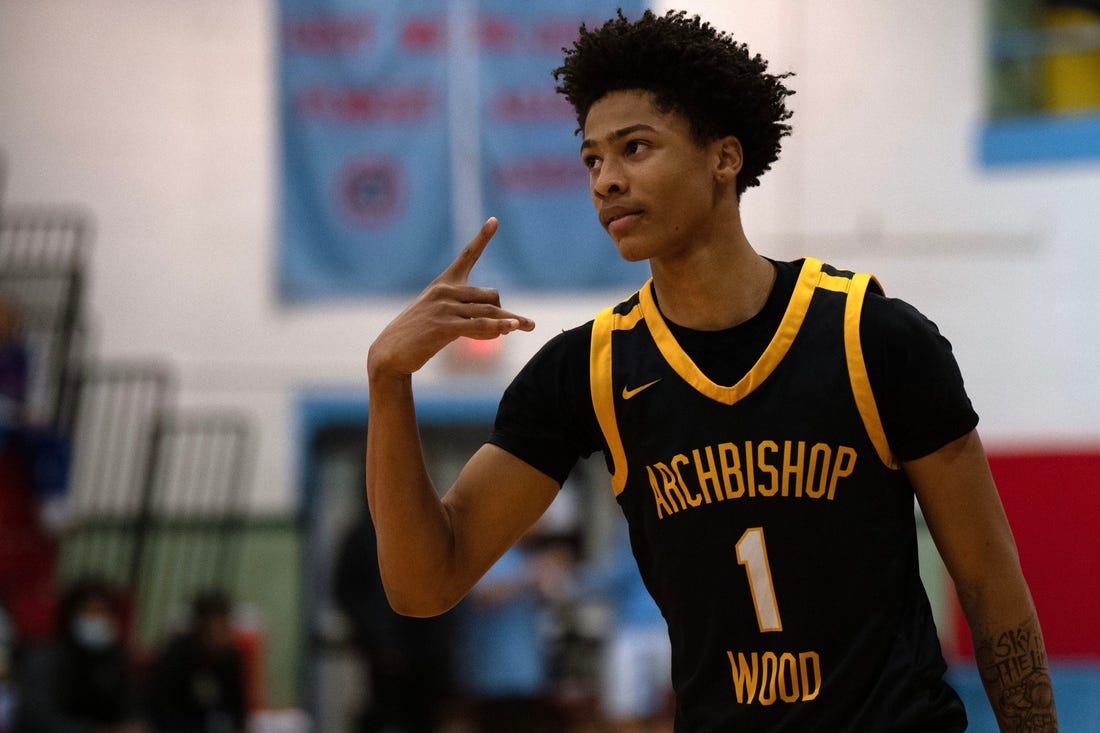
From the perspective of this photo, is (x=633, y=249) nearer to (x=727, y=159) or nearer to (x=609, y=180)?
(x=609, y=180)

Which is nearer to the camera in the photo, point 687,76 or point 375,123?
point 687,76

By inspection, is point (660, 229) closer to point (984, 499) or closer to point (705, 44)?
point (705, 44)

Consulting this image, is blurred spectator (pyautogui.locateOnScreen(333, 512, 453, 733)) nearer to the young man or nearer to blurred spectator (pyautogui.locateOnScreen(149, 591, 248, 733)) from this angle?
blurred spectator (pyautogui.locateOnScreen(149, 591, 248, 733))

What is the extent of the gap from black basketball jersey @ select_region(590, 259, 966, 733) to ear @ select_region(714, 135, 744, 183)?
0.25m

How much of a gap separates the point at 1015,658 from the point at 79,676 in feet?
20.1

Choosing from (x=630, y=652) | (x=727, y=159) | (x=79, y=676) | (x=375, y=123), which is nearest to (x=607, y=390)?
(x=727, y=159)

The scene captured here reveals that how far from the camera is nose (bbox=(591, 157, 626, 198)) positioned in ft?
7.79

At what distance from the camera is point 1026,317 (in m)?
8.26

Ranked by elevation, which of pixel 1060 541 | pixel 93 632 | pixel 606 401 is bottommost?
pixel 93 632

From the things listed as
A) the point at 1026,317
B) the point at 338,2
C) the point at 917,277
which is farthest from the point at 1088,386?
the point at 338,2

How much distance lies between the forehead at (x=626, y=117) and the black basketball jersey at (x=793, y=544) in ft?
1.19

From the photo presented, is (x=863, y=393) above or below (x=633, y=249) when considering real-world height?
below

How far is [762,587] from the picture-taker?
7.48ft

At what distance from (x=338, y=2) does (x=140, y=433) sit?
2947 mm
